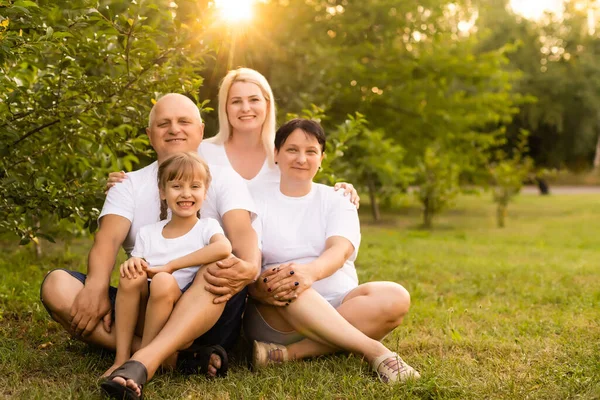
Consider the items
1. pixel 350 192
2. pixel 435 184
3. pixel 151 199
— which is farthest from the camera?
pixel 435 184

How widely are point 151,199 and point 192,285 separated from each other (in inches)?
23.0

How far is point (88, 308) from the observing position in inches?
126

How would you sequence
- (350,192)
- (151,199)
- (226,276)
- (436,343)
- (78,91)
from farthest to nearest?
(78,91), (436,343), (350,192), (151,199), (226,276)

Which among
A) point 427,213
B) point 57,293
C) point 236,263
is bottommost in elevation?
point 427,213

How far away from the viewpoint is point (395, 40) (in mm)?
11672

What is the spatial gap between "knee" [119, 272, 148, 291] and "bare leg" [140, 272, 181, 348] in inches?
2.8

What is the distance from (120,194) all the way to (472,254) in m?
6.06

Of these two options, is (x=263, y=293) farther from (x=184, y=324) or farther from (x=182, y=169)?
(x=182, y=169)

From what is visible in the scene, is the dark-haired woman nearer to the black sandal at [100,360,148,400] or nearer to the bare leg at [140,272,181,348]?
the bare leg at [140,272,181,348]

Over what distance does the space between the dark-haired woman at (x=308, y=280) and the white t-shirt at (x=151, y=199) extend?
18 centimetres

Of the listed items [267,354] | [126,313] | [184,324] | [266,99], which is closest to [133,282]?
[126,313]

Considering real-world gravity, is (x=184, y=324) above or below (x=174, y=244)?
below

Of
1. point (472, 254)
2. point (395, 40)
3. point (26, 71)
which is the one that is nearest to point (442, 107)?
point (395, 40)

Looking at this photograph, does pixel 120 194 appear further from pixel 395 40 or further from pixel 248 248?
pixel 395 40
